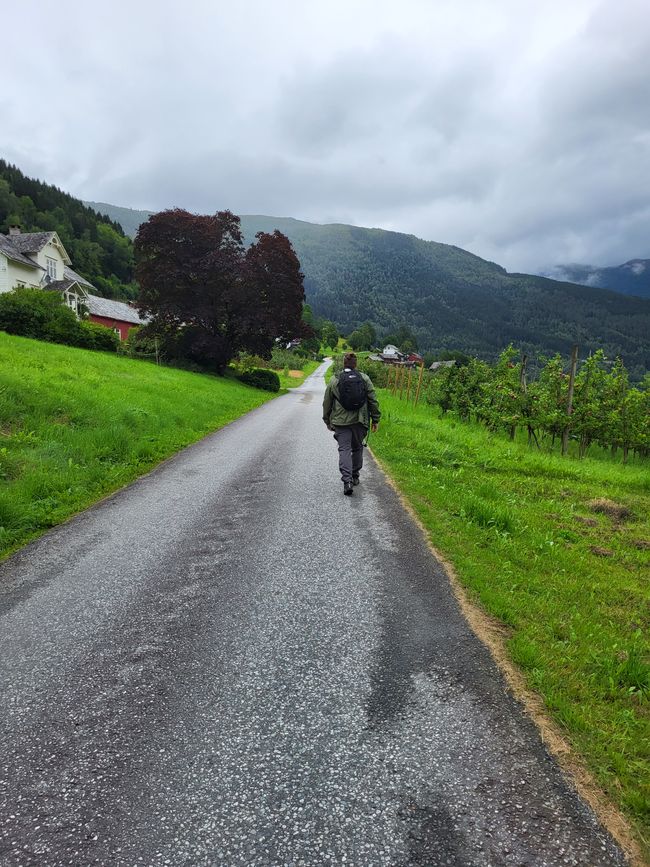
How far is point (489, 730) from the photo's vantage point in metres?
2.62

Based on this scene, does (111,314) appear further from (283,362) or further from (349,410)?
(349,410)

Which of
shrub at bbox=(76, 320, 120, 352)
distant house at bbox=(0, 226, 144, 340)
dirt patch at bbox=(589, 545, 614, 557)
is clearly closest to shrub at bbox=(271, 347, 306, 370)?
distant house at bbox=(0, 226, 144, 340)

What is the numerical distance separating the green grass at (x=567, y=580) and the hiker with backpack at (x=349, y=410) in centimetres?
113

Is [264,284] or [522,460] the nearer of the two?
[522,460]

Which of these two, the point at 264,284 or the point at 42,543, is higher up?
the point at 264,284

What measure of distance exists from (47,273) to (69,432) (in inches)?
1895

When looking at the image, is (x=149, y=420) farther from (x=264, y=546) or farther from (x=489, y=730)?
(x=489, y=730)

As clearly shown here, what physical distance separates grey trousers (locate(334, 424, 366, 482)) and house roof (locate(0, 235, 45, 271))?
4411 cm

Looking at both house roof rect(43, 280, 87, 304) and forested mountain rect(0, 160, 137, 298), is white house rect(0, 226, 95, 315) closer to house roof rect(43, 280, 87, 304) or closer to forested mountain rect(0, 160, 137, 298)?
house roof rect(43, 280, 87, 304)

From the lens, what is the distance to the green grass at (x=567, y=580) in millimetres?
2641

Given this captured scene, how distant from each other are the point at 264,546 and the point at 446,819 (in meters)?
3.49

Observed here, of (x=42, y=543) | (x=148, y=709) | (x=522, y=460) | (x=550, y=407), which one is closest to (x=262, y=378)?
(x=550, y=407)

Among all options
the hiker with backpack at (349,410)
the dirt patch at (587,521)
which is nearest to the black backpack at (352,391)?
the hiker with backpack at (349,410)

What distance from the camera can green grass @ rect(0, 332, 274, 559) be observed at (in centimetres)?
623
